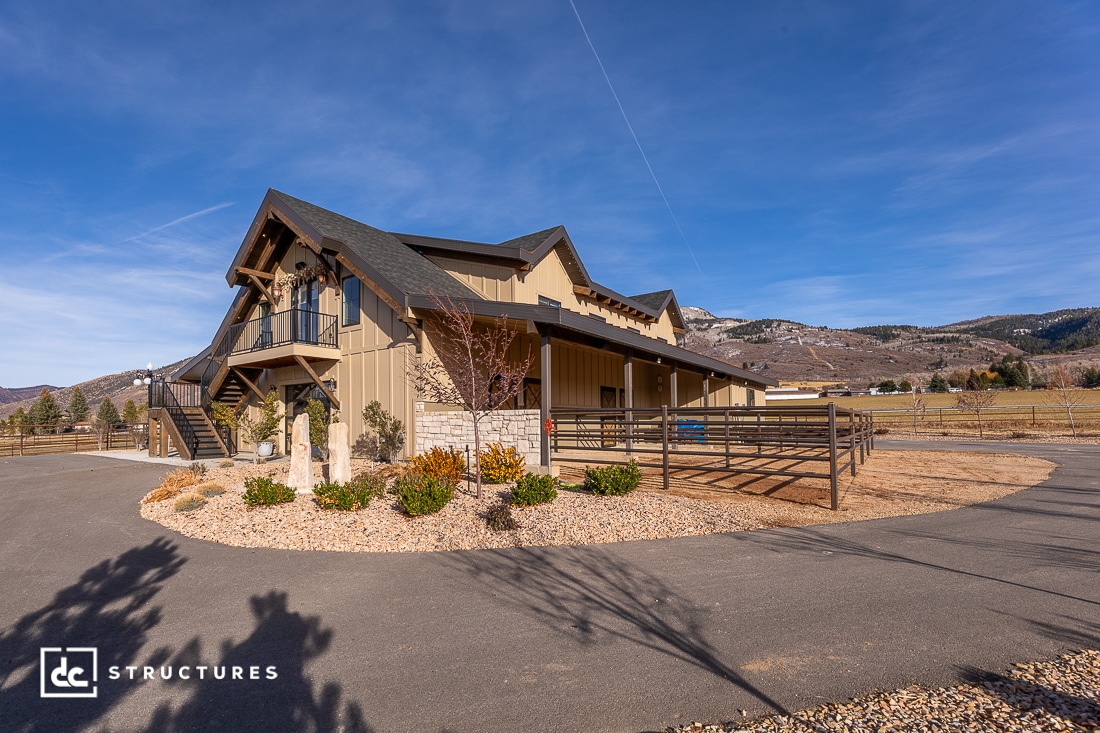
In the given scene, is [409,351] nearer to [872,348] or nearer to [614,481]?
[614,481]

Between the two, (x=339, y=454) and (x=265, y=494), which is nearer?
(x=265, y=494)

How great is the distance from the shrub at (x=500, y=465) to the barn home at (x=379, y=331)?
881 mm

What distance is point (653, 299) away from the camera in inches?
1136

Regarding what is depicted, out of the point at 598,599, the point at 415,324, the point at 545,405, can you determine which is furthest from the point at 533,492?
the point at 415,324

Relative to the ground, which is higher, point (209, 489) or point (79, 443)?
point (209, 489)

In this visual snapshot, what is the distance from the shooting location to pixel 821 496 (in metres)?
10.5

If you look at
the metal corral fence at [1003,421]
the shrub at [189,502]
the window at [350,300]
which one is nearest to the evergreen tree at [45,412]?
the window at [350,300]

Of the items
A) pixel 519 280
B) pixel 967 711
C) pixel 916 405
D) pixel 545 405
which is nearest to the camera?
pixel 967 711

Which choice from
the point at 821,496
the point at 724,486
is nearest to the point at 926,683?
the point at 821,496

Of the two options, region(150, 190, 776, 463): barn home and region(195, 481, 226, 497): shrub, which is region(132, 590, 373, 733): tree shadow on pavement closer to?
region(195, 481, 226, 497): shrub

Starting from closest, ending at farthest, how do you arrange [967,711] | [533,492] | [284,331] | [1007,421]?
[967,711]
[533,492]
[284,331]
[1007,421]

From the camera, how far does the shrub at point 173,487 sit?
35.5 ft

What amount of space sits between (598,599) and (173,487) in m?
10.0

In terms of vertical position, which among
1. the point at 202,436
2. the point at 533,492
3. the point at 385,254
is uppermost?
the point at 385,254
